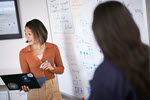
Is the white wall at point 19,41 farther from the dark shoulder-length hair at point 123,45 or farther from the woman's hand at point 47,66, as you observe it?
the dark shoulder-length hair at point 123,45

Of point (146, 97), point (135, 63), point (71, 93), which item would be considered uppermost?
point (135, 63)

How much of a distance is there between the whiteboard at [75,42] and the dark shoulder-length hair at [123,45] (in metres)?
0.99

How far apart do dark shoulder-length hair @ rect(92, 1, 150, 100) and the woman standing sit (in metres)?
1.21

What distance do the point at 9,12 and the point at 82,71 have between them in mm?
1499

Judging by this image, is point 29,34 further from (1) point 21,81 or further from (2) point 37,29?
(1) point 21,81

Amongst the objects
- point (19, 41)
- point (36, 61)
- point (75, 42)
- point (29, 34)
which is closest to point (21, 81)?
point (36, 61)

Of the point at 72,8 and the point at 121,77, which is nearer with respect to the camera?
the point at 121,77

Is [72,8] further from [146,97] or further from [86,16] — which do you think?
[146,97]

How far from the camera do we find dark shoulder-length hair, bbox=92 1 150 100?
802 millimetres

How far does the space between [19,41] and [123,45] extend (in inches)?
92.9

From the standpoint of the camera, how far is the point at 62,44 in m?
2.28

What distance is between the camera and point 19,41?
9.57ft

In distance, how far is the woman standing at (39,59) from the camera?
197cm

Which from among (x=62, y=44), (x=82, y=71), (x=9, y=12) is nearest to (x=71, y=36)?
(x=62, y=44)
